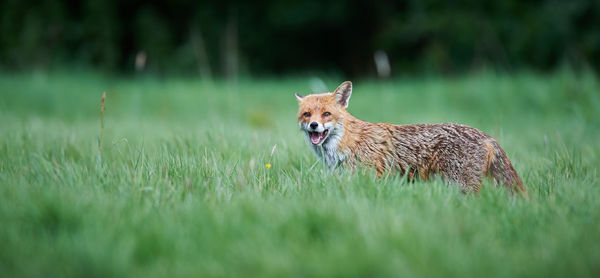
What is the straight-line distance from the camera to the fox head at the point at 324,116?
11.6ft

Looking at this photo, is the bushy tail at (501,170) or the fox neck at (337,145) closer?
the bushy tail at (501,170)

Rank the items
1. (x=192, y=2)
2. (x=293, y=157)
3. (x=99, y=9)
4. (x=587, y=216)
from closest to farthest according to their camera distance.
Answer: (x=587, y=216) < (x=293, y=157) < (x=99, y=9) < (x=192, y=2)

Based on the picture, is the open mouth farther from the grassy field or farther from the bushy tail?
the bushy tail

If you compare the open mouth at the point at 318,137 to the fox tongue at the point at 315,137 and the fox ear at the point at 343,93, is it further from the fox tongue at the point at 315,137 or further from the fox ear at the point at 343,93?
the fox ear at the point at 343,93

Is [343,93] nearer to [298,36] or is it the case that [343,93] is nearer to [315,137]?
[315,137]

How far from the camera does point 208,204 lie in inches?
101

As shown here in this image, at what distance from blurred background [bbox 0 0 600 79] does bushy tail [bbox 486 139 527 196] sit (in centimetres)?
740

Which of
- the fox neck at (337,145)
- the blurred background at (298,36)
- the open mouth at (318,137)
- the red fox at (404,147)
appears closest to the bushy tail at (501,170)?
the red fox at (404,147)

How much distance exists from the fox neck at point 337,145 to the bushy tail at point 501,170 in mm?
1069

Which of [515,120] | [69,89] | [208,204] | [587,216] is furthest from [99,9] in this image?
[587,216]

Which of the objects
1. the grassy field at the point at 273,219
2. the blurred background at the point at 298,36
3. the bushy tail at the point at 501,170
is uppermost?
the blurred background at the point at 298,36

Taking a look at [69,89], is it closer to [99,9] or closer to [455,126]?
[99,9]

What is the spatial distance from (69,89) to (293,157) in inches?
307

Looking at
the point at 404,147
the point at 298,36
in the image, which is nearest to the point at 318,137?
the point at 404,147
